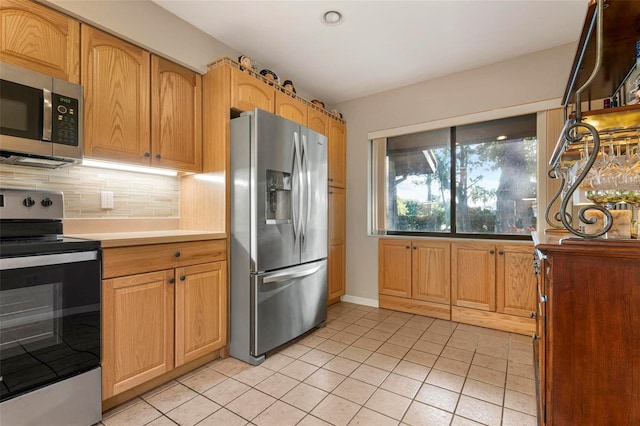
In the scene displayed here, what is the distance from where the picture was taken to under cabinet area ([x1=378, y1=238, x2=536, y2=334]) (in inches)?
108

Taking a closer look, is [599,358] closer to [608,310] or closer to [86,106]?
[608,310]

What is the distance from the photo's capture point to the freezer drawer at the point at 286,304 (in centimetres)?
217

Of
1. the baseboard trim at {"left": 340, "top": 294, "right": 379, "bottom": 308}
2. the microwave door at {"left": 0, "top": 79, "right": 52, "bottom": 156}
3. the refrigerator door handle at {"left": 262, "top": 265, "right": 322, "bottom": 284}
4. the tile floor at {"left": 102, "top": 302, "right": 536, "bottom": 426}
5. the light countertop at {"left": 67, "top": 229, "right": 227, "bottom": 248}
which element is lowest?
the tile floor at {"left": 102, "top": 302, "right": 536, "bottom": 426}

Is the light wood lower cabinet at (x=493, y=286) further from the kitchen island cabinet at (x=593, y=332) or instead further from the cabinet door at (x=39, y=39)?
the cabinet door at (x=39, y=39)

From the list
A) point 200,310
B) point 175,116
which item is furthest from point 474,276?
point 175,116

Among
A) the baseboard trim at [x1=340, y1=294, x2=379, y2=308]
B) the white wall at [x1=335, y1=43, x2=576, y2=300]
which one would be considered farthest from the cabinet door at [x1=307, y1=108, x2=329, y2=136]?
the baseboard trim at [x1=340, y1=294, x2=379, y2=308]

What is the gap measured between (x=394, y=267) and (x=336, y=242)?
72 centimetres

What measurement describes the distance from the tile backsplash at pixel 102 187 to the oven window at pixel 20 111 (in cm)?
33

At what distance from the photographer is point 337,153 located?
3.67 metres

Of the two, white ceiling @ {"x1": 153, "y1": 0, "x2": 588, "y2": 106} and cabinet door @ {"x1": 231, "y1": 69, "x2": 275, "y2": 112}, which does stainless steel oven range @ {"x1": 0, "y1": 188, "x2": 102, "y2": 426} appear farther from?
white ceiling @ {"x1": 153, "y1": 0, "x2": 588, "y2": 106}

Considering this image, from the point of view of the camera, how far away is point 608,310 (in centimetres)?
101

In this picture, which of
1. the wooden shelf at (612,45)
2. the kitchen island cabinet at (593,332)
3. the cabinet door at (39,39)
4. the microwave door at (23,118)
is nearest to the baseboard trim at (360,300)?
the kitchen island cabinet at (593,332)

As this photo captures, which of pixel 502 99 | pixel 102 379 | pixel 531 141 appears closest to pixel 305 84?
pixel 502 99

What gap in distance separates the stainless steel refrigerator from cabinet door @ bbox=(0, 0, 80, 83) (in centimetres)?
99
